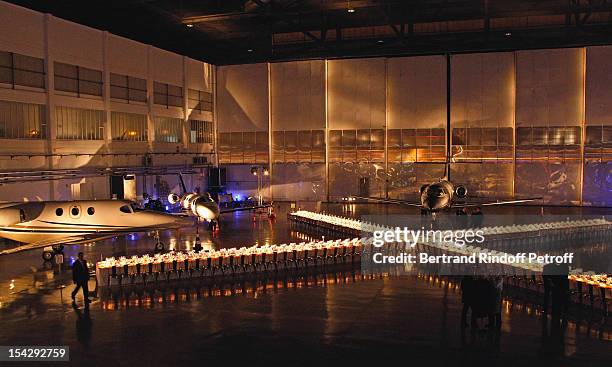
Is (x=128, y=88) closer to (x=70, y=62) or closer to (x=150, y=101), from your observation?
(x=150, y=101)

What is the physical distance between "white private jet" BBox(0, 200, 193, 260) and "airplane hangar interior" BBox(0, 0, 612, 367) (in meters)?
0.07

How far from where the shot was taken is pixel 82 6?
3575cm

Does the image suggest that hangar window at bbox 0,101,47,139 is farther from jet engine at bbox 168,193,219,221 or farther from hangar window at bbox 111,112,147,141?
jet engine at bbox 168,193,219,221

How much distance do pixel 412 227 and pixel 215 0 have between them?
69.2ft

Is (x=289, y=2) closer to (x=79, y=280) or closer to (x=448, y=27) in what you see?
(x=448, y=27)

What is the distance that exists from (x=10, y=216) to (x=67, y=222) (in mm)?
2449

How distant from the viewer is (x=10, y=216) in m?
25.0

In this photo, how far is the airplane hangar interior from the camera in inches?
571

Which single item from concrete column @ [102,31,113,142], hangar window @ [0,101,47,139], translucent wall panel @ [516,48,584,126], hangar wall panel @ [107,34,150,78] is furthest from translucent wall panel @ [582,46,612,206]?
hangar window @ [0,101,47,139]

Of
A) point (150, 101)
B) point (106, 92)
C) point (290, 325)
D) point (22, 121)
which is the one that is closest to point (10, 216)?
point (22, 121)

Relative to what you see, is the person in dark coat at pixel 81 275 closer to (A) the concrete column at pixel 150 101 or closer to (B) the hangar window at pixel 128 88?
(B) the hangar window at pixel 128 88

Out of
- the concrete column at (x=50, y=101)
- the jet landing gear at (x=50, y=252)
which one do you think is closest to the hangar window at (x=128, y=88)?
the concrete column at (x=50, y=101)

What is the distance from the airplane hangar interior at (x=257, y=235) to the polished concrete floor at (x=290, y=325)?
8cm

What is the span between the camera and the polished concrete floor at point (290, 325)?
43.5ft
